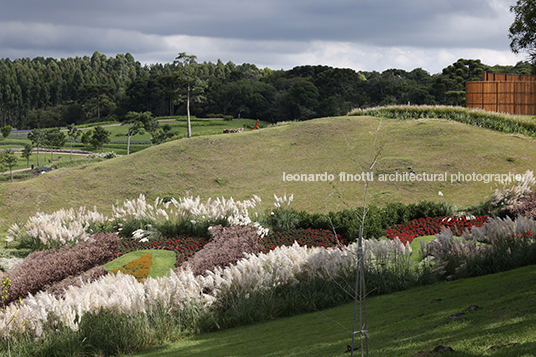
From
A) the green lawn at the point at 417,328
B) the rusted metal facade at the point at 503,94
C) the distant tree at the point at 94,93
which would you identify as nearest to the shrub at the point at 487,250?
the green lawn at the point at 417,328

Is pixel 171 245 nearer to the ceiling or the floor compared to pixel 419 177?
nearer to the floor

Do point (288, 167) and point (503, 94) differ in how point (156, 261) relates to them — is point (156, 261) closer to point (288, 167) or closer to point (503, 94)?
point (288, 167)

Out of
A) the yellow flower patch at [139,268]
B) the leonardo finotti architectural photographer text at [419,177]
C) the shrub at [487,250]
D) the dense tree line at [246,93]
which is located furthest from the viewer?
the dense tree line at [246,93]

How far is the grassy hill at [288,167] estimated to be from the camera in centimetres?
1242

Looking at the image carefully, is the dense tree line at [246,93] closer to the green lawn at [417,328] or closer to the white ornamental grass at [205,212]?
the white ornamental grass at [205,212]

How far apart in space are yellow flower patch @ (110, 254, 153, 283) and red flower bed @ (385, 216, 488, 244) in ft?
14.2

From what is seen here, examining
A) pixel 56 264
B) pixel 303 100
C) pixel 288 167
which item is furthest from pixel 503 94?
pixel 303 100

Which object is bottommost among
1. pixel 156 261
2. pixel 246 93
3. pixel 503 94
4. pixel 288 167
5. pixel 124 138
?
pixel 156 261

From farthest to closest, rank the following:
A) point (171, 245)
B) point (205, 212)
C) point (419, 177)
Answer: point (419, 177)
point (205, 212)
point (171, 245)

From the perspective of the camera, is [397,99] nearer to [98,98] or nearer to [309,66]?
[309,66]

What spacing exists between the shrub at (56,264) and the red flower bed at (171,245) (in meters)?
0.28

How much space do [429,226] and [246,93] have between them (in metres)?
49.7

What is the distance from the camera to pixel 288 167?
15609mm

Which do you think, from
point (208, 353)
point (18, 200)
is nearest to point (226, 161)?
point (18, 200)
